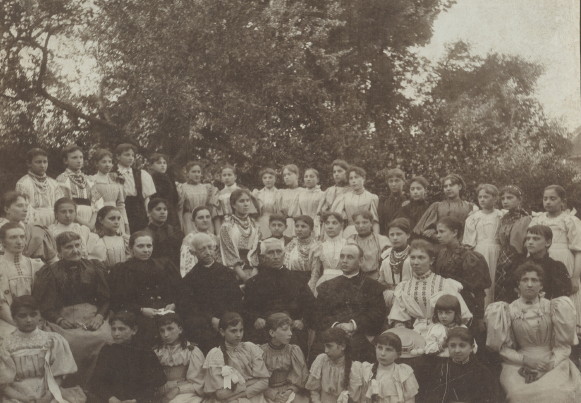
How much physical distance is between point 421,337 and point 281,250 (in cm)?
112

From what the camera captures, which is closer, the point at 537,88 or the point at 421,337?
the point at 421,337

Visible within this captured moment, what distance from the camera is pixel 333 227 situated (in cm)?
525

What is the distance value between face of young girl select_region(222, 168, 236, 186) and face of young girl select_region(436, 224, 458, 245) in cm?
191

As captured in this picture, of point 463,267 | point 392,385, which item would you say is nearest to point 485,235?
point 463,267

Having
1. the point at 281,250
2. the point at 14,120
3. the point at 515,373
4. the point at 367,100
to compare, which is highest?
the point at 367,100

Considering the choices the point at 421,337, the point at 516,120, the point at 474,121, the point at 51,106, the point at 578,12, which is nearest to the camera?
the point at 421,337

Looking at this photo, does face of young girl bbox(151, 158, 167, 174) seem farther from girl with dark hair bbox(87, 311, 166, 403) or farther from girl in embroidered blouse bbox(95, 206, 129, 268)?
girl with dark hair bbox(87, 311, 166, 403)

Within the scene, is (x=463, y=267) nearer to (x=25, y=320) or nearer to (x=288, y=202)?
(x=288, y=202)

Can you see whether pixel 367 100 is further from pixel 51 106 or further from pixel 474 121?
pixel 51 106

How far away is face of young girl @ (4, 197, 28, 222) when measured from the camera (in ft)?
14.8

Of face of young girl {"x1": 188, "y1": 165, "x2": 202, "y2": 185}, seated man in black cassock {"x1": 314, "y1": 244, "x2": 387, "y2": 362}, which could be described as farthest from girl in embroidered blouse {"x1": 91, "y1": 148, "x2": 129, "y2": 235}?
seated man in black cassock {"x1": 314, "y1": 244, "x2": 387, "y2": 362}

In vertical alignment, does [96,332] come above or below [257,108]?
below

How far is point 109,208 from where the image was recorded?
4922 millimetres

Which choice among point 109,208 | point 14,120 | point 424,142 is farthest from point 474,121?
point 14,120
